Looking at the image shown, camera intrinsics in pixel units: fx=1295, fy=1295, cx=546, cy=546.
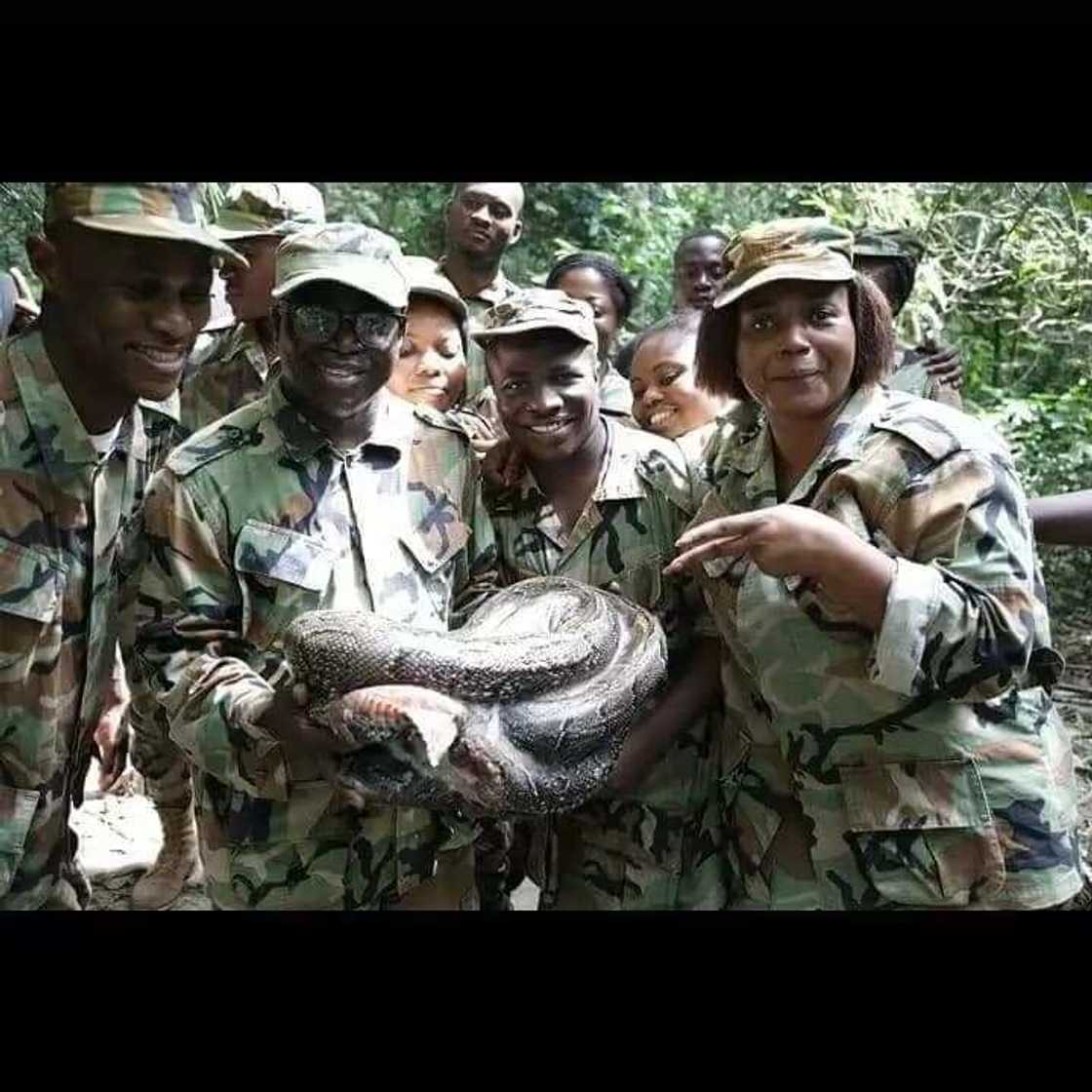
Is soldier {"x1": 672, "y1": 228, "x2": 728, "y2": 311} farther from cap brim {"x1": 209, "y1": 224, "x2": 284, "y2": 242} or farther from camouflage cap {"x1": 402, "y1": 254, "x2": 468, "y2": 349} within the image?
cap brim {"x1": 209, "y1": 224, "x2": 284, "y2": 242}

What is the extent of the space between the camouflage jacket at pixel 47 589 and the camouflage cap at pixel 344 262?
589 millimetres

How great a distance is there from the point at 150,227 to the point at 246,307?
173cm

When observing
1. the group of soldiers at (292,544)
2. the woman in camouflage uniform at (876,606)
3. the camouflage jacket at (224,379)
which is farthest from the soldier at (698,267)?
the woman in camouflage uniform at (876,606)

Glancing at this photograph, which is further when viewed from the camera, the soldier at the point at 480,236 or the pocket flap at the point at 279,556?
the soldier at the point at 480,236

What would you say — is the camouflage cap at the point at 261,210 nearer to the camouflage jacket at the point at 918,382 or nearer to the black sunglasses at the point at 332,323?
the black sunglasses at the point at 332,323

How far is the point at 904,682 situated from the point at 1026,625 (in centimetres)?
26

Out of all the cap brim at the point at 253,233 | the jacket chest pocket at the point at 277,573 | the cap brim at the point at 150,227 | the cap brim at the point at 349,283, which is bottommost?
the jacket chest pocket at the point at 277,573

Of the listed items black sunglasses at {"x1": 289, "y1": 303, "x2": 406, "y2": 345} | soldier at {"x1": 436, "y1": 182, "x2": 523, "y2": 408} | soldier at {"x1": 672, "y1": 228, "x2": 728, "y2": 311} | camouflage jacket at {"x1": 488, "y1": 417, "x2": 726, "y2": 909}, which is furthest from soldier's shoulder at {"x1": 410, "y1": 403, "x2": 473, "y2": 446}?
soldier at {"x1": 672, "y1": 228, "x2": 728, "y2": 311}

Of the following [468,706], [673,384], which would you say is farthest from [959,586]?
[673,384]

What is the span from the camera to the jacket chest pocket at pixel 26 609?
2.79m

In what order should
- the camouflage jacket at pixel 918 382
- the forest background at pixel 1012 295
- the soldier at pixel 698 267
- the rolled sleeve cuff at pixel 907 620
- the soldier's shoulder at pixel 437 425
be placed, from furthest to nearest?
the forest background at pixel 1012 295 → the soldier at pixel 698 267 → the camouflage jacket at pixel 918 382 → the soldier's shoulder at pixel 437 425 → the rolled sleeve cuff at pixel 907 620

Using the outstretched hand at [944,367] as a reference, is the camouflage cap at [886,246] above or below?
above

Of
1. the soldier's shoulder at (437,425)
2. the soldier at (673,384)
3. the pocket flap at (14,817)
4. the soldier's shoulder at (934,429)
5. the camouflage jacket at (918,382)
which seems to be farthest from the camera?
the camouflage jacket at (918,382)
